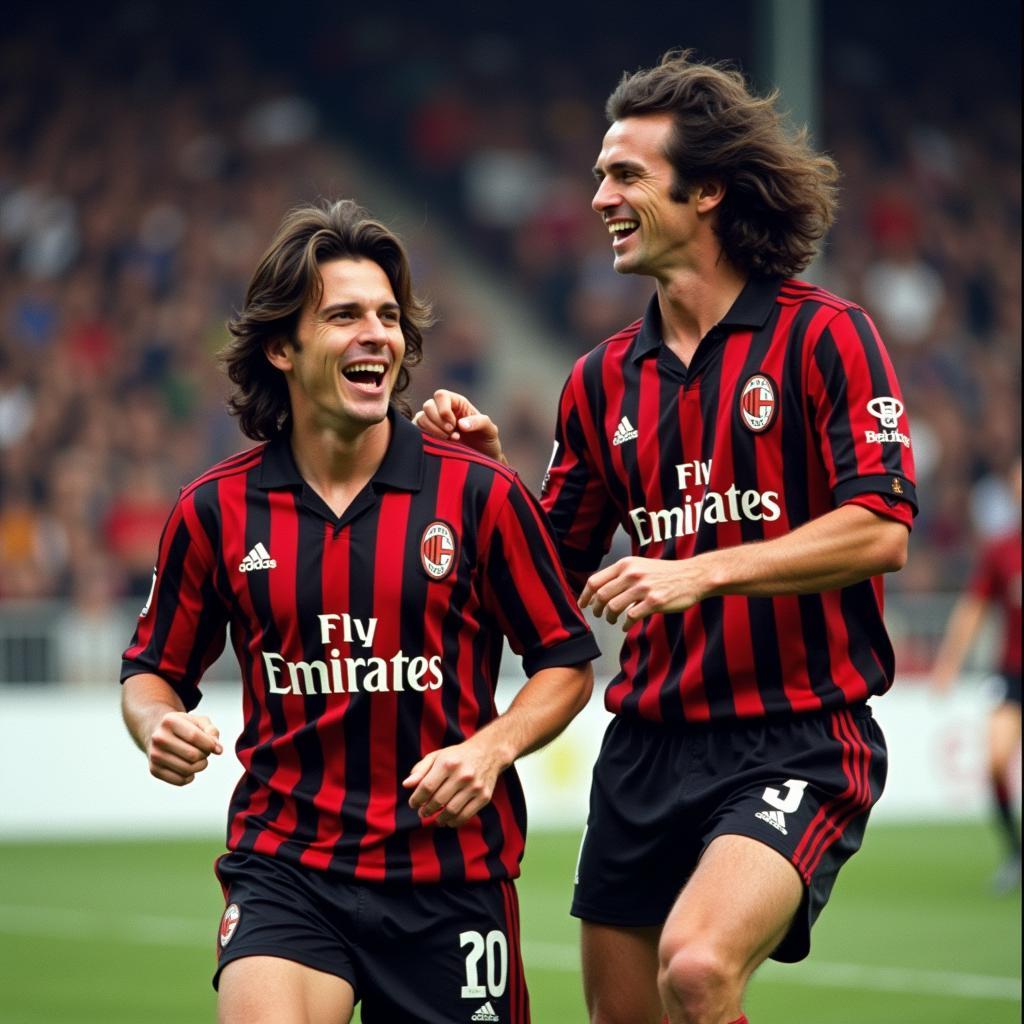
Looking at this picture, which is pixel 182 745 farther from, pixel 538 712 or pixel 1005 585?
pixel 1005 585

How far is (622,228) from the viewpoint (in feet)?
15.2

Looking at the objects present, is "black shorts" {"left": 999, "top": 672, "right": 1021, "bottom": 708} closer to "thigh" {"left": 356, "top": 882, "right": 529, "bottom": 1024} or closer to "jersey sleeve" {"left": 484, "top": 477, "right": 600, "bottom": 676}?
"jersey sleeve" {"left": 484, "top": 477, "right": 600, "bottom": 676}

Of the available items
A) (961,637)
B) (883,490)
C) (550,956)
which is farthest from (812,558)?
(961,637)

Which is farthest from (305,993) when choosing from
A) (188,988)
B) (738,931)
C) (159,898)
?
(159,898)

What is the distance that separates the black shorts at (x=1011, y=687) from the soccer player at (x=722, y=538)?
681 cm

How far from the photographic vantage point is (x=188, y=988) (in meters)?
8.35

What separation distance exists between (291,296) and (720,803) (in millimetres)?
1396

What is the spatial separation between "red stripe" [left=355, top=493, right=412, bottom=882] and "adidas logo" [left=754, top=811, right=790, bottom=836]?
0.75 m

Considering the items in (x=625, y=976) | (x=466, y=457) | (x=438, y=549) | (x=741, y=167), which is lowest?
(x=625, y=976)

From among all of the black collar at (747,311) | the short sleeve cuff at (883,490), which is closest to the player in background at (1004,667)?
the black collar at (747,311)

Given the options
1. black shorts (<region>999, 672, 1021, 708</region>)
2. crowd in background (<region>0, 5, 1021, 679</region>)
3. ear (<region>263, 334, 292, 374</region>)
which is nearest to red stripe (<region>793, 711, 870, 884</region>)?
ear (<region>263, 334, 292, 374</region>)

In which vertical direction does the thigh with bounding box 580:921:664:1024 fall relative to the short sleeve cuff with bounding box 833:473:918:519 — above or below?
below

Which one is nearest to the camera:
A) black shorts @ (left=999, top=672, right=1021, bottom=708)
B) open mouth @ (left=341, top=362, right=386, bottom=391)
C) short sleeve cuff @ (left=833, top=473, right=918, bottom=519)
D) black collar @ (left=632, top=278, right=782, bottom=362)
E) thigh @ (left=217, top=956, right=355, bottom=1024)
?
thigh @ (left=217, top=956, right=355, bottom=1024)

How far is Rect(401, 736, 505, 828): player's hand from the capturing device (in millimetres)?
3887
